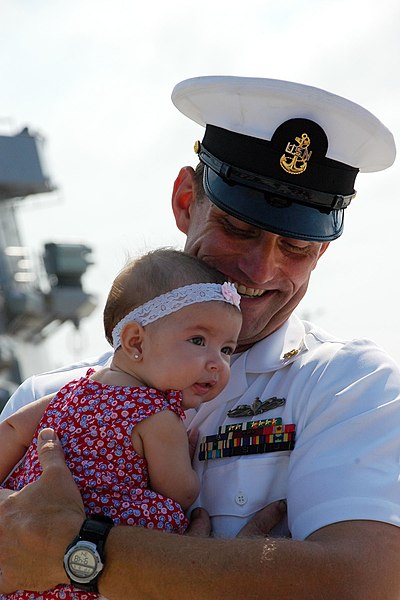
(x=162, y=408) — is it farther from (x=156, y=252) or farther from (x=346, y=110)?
(x=346, y=110)

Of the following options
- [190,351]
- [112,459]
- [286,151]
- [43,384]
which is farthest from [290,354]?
[43,384]

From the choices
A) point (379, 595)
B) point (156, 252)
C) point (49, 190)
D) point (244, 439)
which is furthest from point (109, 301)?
point (49, 190)

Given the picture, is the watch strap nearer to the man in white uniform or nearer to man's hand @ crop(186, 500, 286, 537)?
the man in white uniform

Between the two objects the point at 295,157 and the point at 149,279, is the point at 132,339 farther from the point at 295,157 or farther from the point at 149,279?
the point at 295,157

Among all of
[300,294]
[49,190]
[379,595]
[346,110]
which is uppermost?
[346,110]

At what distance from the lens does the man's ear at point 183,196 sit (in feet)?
12.7

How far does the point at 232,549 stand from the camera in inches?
110

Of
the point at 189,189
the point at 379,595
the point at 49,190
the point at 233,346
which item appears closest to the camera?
the point at 379,595

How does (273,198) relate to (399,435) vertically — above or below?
above

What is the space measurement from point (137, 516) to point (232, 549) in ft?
0.96

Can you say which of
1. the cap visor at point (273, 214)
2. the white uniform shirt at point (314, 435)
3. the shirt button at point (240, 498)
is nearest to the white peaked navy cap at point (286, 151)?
the cap visor at point (273, 214)

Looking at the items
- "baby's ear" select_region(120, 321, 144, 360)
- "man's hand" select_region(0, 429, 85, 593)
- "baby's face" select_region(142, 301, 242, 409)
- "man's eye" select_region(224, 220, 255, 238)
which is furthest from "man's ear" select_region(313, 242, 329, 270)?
"man's hand" select_region(0, 429, 85, 593)

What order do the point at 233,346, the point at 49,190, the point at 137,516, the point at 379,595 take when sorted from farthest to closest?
the point at 49,190
the point at 233,346
the point at 137,516
the point at 379,595

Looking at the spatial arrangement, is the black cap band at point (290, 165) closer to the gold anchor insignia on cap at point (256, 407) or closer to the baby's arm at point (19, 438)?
the gold anchor insignia on cap at point (256, 407)
